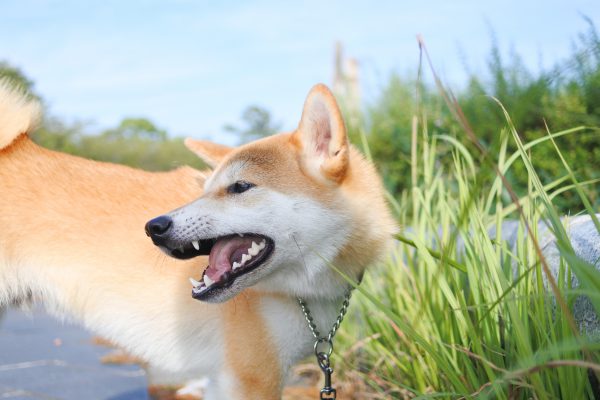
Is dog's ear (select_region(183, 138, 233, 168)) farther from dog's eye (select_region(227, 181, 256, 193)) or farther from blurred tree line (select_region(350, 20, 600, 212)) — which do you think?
blurred tree line (select_region(350, 20, 600, 212))

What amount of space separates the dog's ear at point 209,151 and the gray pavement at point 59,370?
3.97 feet

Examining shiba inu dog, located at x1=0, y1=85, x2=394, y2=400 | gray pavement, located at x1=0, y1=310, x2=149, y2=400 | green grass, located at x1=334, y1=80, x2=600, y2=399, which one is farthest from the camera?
gray pavement, located at x1=0, y1=310, x2=149, y2=400

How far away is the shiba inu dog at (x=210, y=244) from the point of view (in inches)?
83.9

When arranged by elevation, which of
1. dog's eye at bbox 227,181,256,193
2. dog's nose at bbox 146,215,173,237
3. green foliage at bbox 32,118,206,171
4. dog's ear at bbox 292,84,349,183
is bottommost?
green foliage at bbox 32,118,206,171

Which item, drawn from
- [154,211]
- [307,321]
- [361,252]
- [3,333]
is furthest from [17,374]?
[361,252]

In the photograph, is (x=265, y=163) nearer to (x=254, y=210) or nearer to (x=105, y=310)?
(x=254, y=210)

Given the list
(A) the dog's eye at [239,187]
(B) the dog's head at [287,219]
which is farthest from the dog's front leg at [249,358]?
(A) the dog's eye at [239,187]

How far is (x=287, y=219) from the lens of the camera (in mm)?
2141

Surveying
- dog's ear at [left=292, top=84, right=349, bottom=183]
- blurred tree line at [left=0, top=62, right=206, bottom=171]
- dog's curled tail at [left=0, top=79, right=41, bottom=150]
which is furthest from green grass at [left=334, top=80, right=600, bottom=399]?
blurred tree line at [left=0, top=62, right=206, bottom=171]

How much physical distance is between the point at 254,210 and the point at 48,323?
4.29 metres

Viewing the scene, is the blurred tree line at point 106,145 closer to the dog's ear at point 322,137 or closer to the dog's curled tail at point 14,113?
the dog's curled tail at point 14,113

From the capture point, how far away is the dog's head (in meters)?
2.07

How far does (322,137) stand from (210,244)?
0.63 meters

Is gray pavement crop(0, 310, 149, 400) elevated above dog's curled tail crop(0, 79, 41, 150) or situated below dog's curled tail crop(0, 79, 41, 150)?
below
